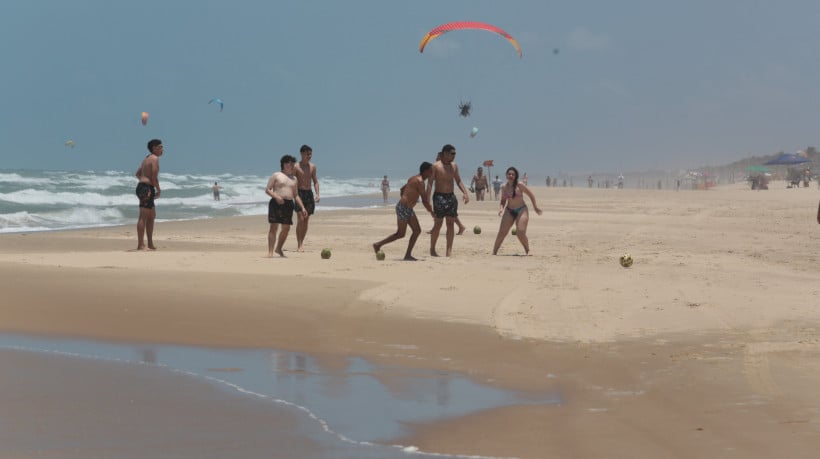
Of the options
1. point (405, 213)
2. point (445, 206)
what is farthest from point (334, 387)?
point (445, 206)

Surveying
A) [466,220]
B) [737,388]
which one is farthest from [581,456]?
[466,220]

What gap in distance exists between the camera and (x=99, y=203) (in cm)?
5022

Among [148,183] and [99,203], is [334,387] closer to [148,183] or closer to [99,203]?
[148,183]

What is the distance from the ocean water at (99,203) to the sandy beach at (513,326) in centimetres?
1372

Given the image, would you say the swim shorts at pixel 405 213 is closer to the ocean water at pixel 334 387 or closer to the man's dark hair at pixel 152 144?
the man's dark hair at pixel 152 144

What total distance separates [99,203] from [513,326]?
147 feet

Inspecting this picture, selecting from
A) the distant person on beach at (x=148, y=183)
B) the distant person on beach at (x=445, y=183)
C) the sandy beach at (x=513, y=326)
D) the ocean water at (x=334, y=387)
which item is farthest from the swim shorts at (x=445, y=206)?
the ocean water at (x=334, y=387)

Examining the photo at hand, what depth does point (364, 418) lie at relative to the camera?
18.1 ft

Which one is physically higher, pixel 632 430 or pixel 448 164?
pixel 448 164

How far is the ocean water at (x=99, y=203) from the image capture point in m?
31.1

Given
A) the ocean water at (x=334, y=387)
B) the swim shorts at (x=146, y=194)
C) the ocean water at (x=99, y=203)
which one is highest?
the swim shorts at (x=146, y=194)

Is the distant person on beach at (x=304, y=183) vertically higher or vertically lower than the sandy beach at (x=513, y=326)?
higher

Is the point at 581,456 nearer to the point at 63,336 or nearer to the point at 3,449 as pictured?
the point at 3,449

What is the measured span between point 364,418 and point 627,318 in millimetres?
4250
